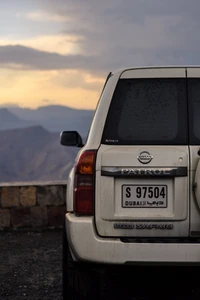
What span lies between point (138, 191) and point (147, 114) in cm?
52

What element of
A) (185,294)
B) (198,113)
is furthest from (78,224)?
(185,294)

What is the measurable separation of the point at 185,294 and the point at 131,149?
1.87m

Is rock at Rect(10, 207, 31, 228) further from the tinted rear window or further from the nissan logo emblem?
the nissan logo emblem

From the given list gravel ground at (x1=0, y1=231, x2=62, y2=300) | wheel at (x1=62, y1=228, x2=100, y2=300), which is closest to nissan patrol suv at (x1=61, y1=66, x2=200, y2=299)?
wheel at (x1=62, y1=228, x2=100, y2=300)

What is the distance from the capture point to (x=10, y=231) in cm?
1107

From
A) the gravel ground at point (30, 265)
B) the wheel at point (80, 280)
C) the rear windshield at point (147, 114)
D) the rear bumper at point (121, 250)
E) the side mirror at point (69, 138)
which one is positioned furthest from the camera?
the gravel ground at point (30, 265)

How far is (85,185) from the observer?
4582 mm

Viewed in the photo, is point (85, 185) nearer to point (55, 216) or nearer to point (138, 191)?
point (138, 191)

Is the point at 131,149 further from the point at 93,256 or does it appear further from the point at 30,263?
the point at 30,263

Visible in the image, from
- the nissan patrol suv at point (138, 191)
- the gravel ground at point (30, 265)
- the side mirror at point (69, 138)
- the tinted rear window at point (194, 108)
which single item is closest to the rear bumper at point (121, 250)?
the nissan patrol suv at point (138, 191)

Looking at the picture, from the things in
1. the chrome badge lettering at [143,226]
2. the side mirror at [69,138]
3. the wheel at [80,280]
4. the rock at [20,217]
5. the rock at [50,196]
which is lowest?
the wheel at [80,280]

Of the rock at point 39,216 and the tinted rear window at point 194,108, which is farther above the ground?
the tinted rear window at point 194,108

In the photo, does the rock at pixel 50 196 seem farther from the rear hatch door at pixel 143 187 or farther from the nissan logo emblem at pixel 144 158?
the nissan logo emblem at pixel 144 158

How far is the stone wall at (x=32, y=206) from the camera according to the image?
36.2 feet
